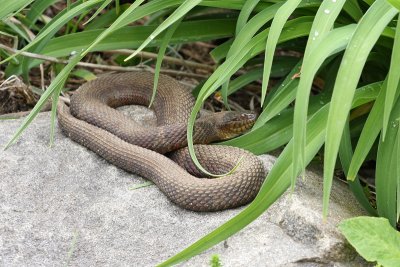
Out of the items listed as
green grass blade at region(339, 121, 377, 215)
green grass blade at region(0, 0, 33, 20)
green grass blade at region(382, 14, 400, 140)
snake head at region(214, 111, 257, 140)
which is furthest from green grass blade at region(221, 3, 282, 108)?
green grass blade at region(0, 0, 33, 20)

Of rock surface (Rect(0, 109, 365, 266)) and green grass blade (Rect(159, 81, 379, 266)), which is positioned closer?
green grass blade (Rect(159, 81, 379, 266))

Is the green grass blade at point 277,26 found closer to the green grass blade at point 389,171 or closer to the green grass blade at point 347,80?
the green grass blade at point 347,80

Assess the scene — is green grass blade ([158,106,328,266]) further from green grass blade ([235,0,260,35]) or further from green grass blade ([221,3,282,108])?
green grass blade ([235,0,260,35])

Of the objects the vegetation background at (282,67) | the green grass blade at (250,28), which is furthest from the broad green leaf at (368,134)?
the green grass blade at (250,28)

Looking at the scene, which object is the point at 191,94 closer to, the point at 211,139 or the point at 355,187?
the point at 211,139

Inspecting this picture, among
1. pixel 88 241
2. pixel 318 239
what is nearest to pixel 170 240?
pixel 88 241

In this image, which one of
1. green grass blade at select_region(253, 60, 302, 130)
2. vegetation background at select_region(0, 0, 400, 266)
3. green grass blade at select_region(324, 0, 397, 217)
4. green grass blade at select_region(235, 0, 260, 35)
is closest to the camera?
green grass blade at select_region(324, 0, 397, 217)

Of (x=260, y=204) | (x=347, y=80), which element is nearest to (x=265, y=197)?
(x=260, y=204)
